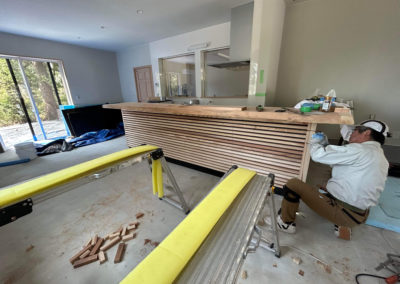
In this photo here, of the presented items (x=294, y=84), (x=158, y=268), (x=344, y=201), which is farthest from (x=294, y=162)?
(x=294, y=84)

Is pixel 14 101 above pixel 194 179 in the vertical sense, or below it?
above

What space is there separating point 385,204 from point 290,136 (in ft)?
4.61

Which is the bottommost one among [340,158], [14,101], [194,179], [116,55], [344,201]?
[194,179]

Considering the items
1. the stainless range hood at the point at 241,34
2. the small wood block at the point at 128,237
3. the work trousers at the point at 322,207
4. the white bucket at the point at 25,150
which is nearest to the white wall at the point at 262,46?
the stainless range hood at the point at 241,34

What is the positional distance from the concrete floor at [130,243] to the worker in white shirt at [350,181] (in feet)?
0.99

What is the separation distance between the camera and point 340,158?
1264 millimetres

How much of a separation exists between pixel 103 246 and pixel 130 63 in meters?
6.84

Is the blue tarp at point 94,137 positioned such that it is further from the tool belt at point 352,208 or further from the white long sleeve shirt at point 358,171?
the tool belt at point 352,208

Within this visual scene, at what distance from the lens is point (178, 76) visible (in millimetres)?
6242

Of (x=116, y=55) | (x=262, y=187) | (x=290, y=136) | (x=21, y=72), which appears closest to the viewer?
(x=262, y=187)

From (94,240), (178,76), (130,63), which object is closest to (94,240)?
(94,240)

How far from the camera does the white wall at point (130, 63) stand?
599 centimetres

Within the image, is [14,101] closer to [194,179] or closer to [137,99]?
[137,99]

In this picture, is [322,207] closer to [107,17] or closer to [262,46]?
[262,46]
